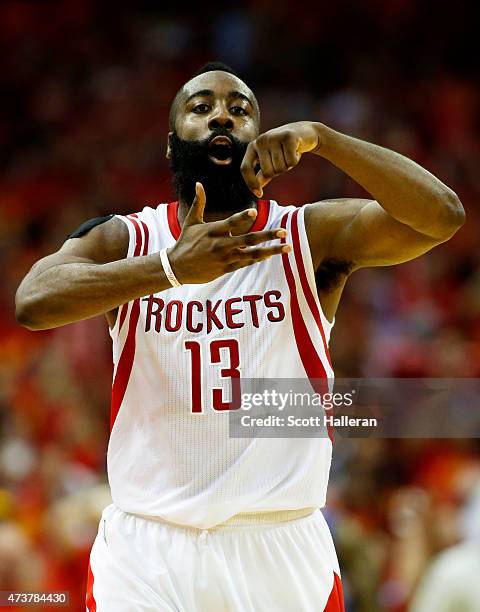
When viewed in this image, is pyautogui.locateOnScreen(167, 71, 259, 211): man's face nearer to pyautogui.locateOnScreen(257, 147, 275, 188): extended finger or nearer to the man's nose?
the man's nose

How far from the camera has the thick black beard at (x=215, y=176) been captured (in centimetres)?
473

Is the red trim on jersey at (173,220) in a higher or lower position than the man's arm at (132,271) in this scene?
higher

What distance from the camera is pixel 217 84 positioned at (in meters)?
4.89

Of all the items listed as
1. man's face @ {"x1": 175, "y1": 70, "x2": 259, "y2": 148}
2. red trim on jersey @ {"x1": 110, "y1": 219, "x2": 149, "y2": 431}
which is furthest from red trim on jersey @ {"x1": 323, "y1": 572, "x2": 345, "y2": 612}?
man's face @ {"x1": 175, "y1": 70, "x2": 259, "y2": 148}

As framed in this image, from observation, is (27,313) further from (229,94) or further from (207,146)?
(229,94)

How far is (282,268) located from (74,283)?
92 centimetres

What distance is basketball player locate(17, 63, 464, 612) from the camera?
4.21m

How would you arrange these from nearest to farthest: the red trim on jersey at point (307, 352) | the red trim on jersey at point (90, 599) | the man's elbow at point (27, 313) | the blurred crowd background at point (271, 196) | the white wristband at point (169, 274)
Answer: the white wristband at point (169, 274), the man's elbow at point (27, 313), the red trim on jersey at point (90, 599), the red trim on jersey at point (307, 352), the blurred crowd background at point (271, 196)

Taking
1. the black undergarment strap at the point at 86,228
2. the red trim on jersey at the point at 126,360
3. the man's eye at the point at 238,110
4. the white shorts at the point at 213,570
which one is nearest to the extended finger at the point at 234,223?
the red trim on jersey at the point at 126,360

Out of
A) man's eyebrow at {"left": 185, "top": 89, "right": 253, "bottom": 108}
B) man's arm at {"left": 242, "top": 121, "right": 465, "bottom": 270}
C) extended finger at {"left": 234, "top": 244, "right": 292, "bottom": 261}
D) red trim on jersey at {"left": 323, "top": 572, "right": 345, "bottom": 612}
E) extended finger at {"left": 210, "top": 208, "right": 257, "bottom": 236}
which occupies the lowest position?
red trim on jersey at {"left": 323, "top": 572, "right": 345, "bottom": 612}

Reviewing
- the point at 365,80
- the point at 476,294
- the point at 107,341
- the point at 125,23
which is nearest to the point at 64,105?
the point at 125,23

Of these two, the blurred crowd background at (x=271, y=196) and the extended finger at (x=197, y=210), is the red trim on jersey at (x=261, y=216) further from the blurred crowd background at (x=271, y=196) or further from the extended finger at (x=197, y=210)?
the blurred crowd background at (x=271, y=196)

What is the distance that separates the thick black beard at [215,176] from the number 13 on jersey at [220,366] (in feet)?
2.07

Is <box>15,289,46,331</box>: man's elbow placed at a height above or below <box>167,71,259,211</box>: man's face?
below
